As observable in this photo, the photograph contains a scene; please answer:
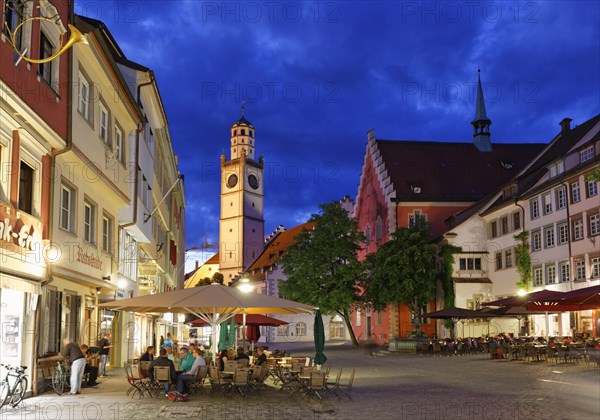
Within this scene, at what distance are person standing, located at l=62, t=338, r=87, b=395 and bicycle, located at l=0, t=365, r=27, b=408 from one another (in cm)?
243

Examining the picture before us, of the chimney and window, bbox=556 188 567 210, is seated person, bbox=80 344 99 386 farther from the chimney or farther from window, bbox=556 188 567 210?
the chimney

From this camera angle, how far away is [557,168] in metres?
43.7

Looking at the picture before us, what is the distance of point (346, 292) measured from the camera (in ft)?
183

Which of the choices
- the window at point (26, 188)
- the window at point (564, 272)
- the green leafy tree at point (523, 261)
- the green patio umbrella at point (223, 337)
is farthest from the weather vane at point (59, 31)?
the green leafy tree at point (523, 261)

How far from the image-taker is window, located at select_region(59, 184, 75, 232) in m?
20.7

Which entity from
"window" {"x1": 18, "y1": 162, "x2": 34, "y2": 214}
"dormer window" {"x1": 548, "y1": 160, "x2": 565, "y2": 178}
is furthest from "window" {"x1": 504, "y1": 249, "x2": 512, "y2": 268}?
"window" {"x1": 18, "y1": 162, "x2": 34, "y2": 214}

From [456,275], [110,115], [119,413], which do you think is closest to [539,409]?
[119,413]

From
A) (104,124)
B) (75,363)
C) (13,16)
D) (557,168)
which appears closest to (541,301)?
(557,168)

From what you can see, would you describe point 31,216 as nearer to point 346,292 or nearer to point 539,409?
point 539,409

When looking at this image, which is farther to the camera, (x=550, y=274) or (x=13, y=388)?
(x=550, y=274)

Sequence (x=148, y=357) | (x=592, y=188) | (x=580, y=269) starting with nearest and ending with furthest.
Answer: (x=148, y=357) < (x=592, y=188) < (x=580, y=269)

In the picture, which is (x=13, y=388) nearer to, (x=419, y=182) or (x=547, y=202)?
(x=547, y=202)

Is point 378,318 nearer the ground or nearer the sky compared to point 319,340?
nearer the sky

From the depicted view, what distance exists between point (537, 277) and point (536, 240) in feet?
7.60
